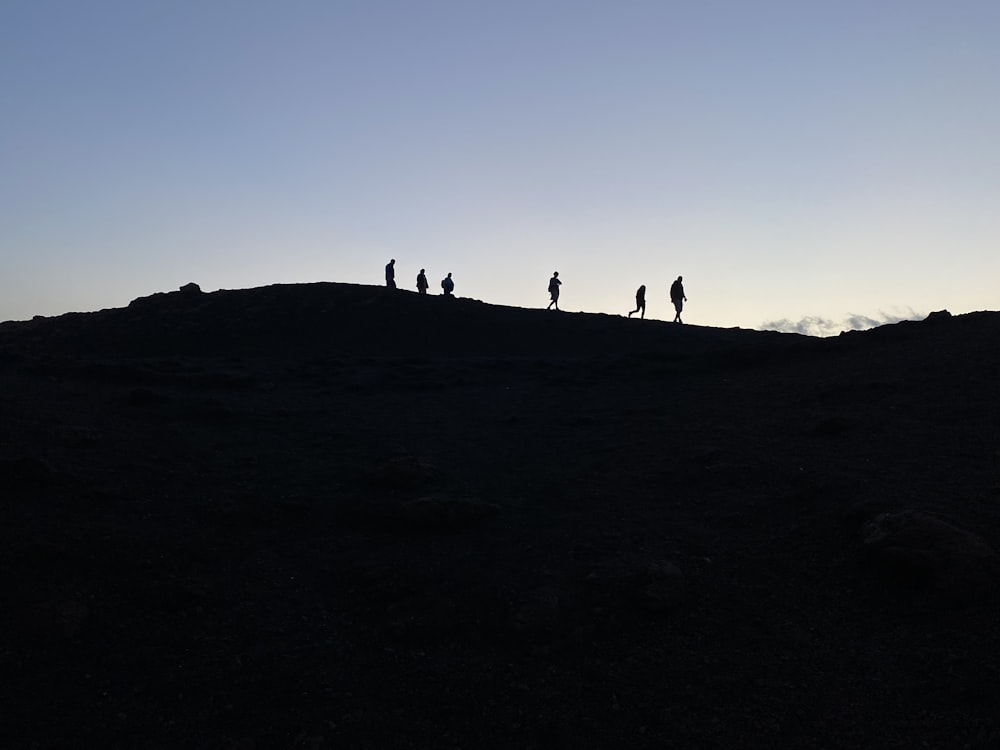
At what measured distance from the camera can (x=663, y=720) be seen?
30.1 feet

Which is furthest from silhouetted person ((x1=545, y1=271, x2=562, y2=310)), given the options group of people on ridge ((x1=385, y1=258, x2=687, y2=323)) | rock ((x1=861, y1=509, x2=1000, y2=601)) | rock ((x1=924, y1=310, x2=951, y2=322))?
rock ((x1=861, y1=509, x2=1000, y2=601))

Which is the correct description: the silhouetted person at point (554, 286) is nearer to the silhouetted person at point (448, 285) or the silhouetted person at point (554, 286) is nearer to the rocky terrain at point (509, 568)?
the silhouetted person at point (448, 285)

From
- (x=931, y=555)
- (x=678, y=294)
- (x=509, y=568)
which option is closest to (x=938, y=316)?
(x=678, y=294)

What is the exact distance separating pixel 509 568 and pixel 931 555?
6.16 m

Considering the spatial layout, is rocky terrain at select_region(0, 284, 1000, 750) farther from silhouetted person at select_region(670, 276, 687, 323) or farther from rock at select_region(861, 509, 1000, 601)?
silhouetted person at select_region(670, 276, 687, 323)

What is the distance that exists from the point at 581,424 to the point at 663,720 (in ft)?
48.9

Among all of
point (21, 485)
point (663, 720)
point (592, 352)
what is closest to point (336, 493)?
point (21, 485)

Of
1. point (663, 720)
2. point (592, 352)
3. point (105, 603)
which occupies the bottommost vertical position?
point (663, 720)

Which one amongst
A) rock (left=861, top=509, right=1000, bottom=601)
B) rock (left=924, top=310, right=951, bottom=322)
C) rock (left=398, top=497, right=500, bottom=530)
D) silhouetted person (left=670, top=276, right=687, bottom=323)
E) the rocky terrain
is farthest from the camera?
silhouetted person (left=670, top=276, right=687, bottom=323)

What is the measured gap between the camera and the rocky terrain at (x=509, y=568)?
913 centimetres

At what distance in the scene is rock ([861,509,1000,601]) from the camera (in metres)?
11.0

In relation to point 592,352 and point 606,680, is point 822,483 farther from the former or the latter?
point 592,352

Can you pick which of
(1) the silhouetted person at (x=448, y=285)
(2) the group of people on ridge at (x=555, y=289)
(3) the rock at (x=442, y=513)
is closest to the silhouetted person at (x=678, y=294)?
(2) the group of people on ridge at (x=555, y=289)

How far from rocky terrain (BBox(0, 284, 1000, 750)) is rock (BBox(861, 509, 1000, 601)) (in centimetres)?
4
